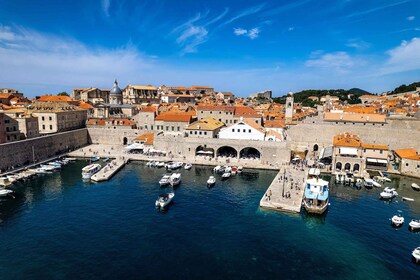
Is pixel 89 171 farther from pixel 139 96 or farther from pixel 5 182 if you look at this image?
pixel 139 96

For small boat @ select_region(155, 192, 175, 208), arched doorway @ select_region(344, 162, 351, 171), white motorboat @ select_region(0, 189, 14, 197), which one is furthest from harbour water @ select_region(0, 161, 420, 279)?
arched doorway @ select_region(344, 162, 351, 171)

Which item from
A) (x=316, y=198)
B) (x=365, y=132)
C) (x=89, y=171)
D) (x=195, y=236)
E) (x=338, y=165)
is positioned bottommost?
(x=195, y=236)

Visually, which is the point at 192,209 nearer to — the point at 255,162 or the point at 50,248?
the point at 50,248

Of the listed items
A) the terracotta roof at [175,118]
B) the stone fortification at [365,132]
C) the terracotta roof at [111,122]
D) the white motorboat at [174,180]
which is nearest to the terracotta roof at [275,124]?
the stone fortification at [365,132]

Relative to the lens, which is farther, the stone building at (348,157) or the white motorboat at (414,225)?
the stone building at (348,157)

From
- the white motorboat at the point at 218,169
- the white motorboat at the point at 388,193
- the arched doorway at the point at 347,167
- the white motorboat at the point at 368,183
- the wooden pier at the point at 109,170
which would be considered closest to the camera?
the white motorboat at the point at 388,193

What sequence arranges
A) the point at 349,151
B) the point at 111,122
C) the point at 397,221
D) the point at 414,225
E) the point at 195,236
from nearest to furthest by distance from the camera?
the point at 195,236 → the point at 414,225 → the point at 397,221 → the point at 349,151 → the point at 111,122

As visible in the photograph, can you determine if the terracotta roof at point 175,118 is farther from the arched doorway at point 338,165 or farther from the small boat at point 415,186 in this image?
the small boat at point 415,186

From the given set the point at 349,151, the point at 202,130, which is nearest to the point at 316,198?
the point at 349,151
